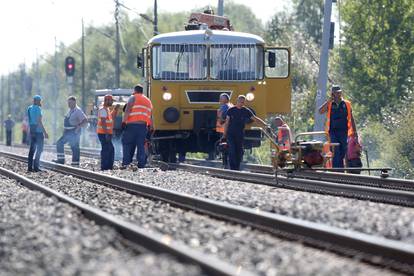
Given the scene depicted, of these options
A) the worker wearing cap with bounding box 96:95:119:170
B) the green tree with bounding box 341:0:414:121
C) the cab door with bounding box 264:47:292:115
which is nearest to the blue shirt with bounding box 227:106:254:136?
the cab door with bounding box 264:47:292:115

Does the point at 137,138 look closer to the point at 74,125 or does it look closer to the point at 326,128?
the point at 74,125

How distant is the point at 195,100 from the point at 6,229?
1300 centimetres

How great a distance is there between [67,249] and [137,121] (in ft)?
41.7

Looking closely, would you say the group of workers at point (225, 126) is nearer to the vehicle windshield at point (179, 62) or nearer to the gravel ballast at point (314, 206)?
the vehicle windshield at point (179, 62)

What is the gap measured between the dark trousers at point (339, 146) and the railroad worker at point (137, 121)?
3.95 meters

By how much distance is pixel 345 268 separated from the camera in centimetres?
732

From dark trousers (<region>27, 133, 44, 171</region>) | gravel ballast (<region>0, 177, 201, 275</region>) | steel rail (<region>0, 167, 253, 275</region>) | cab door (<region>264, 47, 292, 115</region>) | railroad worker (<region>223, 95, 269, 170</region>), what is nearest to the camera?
steel rail (<region>0, 167, 253, 275</region>)

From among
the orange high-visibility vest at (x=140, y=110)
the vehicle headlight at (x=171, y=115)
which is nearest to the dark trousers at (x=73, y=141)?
the vehicle headlight at (x=171, y=115)

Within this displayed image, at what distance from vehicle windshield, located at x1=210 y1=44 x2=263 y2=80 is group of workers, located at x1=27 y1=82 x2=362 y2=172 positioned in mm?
1219

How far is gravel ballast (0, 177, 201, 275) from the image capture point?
22.2 ft

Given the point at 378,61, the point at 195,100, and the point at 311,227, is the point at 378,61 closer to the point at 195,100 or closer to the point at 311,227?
the point at 195,100

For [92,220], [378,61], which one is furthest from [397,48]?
[92,220]

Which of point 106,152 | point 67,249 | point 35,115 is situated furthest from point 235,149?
point 67,249

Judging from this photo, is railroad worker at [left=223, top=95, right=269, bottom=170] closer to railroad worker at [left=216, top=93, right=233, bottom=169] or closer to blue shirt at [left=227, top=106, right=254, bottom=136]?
blue shirt at [left=227, top=106, right=254, bottom=136]
